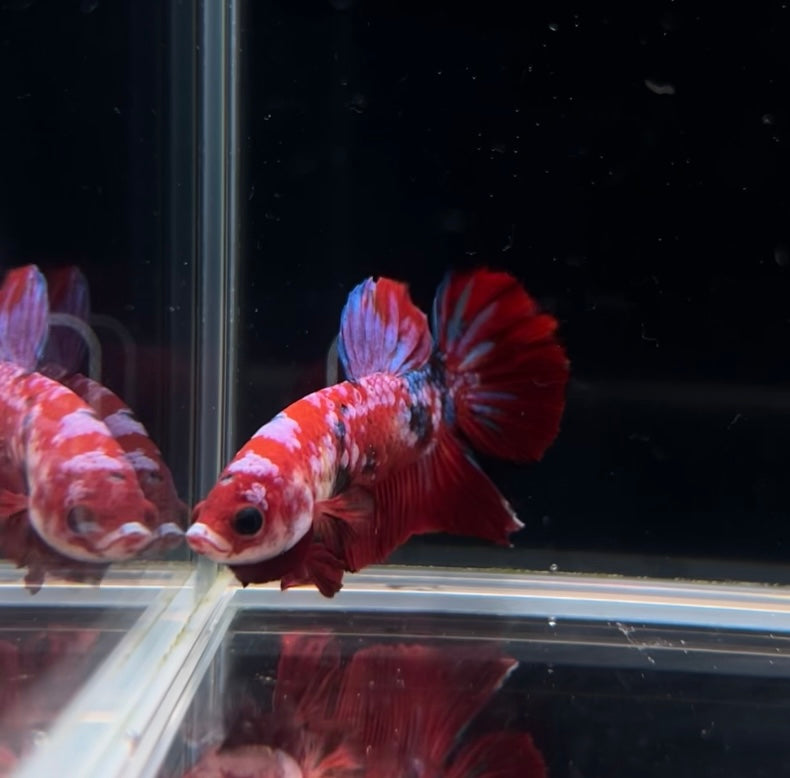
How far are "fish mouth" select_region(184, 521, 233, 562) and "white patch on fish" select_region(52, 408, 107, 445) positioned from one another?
19 cm

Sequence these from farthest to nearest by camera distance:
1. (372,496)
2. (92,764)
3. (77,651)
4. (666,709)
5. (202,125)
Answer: (202,125) → (372,496) → (666,709) → (77,651) → (92,764)

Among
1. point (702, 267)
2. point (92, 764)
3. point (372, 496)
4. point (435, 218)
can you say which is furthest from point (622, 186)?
point (92, 764)

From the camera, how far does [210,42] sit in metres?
1.73

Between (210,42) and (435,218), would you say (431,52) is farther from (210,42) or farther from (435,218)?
(210,42)

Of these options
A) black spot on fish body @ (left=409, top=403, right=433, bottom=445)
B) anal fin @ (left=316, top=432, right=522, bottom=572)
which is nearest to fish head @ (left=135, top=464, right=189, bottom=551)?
anal fin @ (left=316, top=432, right=522, bottom=572)

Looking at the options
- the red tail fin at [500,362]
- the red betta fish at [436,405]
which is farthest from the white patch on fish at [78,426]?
the red tail fin at [500,362]

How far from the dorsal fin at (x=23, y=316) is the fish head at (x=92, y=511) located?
0.16m

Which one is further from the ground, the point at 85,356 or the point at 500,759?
the point at 85,356

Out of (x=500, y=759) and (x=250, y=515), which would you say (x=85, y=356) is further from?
(x=500, y=759)

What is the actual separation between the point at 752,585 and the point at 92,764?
143 centimetres

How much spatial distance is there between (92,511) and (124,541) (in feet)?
0.21

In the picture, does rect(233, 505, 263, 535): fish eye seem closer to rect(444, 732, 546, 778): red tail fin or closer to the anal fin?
the anal fin

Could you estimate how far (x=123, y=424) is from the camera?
126 cm

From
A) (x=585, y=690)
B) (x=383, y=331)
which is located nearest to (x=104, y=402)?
(x=383, y=331)
